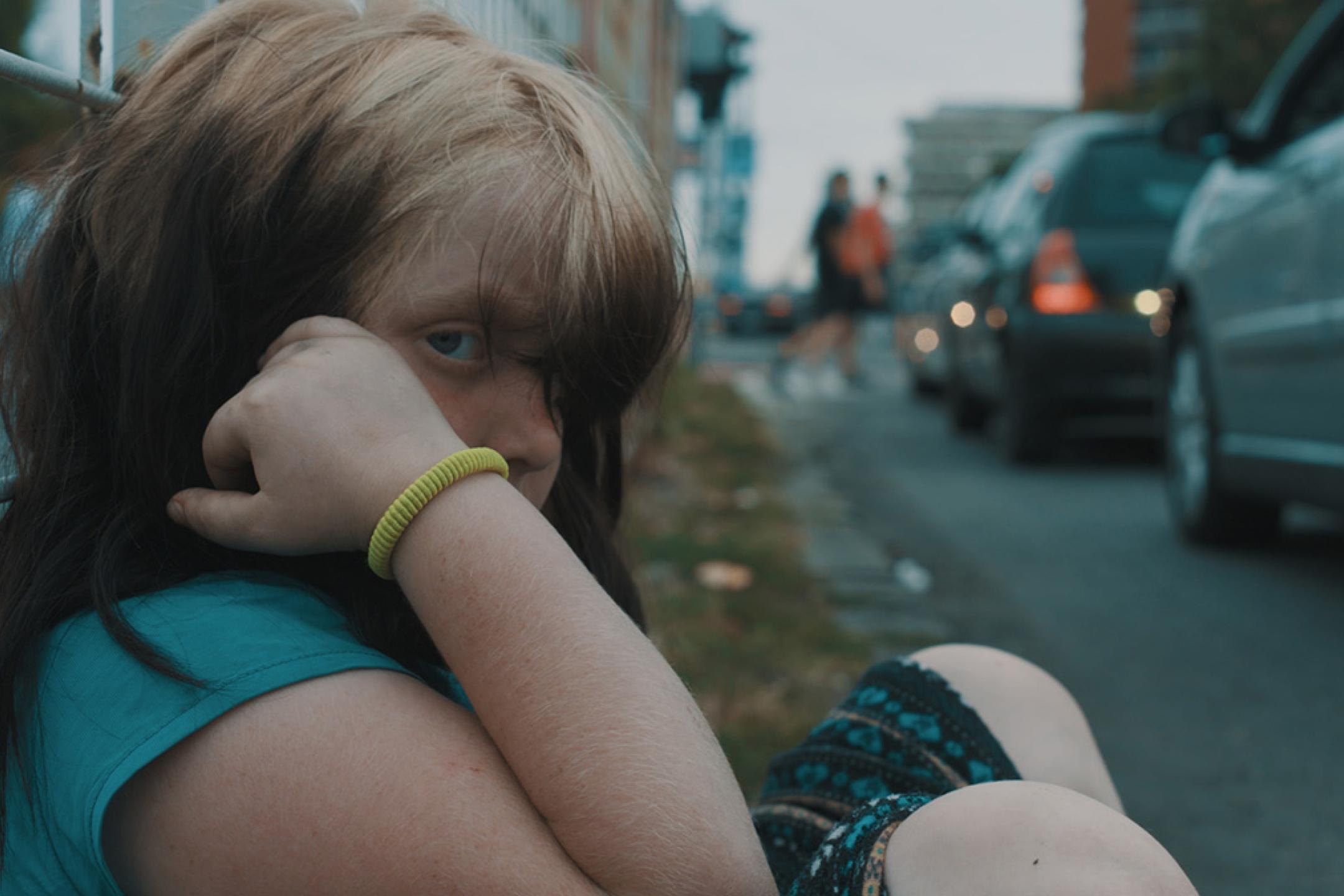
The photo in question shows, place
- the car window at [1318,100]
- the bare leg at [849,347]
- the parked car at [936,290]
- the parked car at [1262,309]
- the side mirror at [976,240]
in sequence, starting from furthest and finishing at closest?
the bare leg at [849,347] < the parked car at [936,290] < the side mirror at [976,240] < the car window at [1318,100] < the parked car at [1262,309]

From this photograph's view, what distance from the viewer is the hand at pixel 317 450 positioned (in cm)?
109

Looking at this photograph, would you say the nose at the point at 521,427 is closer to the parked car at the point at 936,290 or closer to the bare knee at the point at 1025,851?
the bare knee at the point at 1025,851

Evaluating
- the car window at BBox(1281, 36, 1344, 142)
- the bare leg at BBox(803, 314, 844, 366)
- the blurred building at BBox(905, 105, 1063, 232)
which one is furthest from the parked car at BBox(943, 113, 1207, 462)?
the blurred building at BBox(905, 105, 1063, 232)

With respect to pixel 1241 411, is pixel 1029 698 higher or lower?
higher

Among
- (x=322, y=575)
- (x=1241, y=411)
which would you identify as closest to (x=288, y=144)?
(x=322, y=575)

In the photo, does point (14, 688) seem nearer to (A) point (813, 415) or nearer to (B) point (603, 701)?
(B) point (603, 701)

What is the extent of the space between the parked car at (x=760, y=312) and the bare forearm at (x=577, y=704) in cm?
2518

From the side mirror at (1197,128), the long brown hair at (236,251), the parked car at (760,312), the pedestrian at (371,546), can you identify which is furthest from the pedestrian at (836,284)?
the parked car at (760,312)

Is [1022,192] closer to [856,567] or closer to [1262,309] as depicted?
[1262,309]

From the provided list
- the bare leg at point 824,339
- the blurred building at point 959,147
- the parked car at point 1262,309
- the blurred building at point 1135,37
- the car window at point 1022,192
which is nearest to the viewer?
the parked car at point 1262,309

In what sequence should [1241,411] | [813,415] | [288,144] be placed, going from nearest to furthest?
[288,144] → [1241,411] → [813,415]

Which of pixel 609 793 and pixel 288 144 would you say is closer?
pixel 609 793

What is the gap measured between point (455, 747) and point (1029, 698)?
0.70 m

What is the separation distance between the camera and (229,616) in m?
1.04
